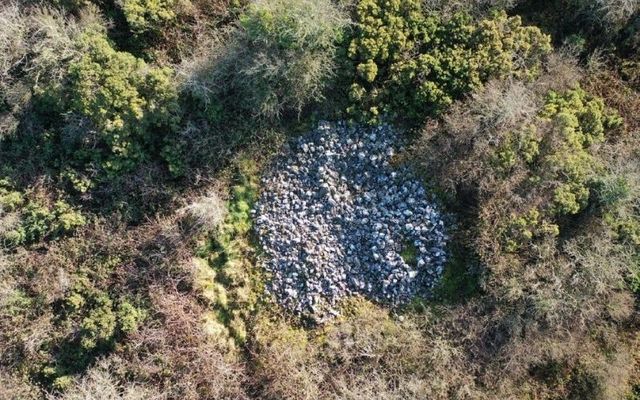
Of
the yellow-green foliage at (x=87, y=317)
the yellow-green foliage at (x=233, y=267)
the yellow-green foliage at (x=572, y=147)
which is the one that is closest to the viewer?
the yellow-green foliage at (x=572, y=147)

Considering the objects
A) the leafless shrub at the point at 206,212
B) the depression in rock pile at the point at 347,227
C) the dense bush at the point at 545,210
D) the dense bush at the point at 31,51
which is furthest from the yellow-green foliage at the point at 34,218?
the dense bush at the point at 545,210

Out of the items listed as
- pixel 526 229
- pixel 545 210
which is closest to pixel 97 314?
pixel 526 229

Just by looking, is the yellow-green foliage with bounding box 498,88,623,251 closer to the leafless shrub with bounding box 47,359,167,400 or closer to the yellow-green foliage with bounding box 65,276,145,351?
the yellow-green foliage with bounding box 65,276,145,351

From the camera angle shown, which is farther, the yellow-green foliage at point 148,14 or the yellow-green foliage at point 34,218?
the yellow-green foliage at point 34,218

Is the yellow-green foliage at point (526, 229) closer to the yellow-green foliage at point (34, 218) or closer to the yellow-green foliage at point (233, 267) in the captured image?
the yellow-green foliage at point (233, 267)

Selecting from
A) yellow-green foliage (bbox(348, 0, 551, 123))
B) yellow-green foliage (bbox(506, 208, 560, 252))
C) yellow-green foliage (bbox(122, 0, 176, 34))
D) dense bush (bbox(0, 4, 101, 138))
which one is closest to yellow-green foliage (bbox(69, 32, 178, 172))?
dense bush (bbox(0, 4, 101, 138))

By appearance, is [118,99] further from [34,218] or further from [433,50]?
[433,50]
